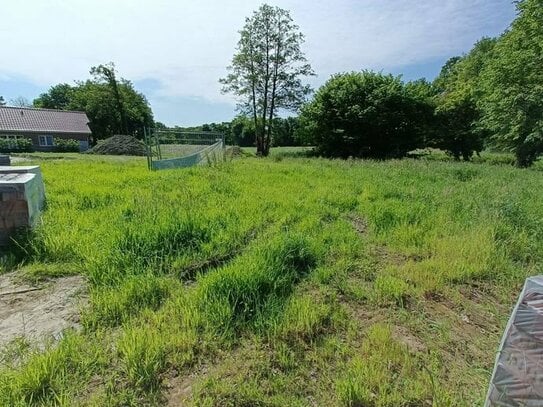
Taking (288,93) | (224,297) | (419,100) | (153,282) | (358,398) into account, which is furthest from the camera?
(288,93)

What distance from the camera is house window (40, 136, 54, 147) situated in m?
40.8

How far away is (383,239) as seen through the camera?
→ 180 inches

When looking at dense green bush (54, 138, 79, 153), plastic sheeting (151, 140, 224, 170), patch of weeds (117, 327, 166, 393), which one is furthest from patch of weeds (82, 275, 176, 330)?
dense green bush (54, 138, 79, 153)

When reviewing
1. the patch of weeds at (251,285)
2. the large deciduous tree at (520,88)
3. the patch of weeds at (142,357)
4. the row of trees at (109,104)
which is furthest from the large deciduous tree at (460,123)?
Answer: the row of trees at (109,104)

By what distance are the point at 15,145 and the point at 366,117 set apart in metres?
36.4

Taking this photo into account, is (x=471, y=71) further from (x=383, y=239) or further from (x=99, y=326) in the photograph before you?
(x=99, y=326)

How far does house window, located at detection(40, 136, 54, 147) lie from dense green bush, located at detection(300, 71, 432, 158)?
34.9 m

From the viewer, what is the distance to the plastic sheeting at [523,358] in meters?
1.37

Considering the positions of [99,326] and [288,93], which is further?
[288,93]

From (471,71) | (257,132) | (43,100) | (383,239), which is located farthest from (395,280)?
(43,100)

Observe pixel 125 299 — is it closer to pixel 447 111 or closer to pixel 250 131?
pixel 447 111

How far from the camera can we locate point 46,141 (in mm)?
41156

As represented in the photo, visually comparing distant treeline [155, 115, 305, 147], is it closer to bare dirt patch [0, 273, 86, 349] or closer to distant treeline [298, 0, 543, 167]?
distant treeline [298, 0, 543, 167]

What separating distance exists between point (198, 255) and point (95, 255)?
110cm
